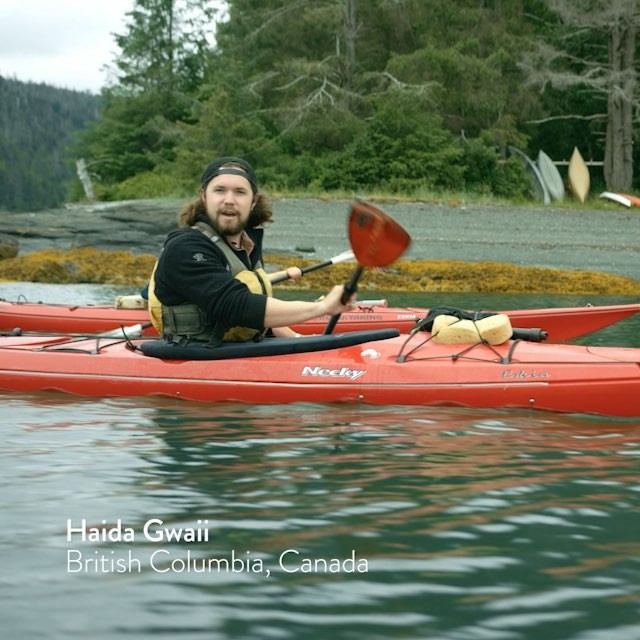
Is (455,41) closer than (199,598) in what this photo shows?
No

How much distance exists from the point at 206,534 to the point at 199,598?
520mm

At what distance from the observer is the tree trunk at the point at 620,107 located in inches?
924

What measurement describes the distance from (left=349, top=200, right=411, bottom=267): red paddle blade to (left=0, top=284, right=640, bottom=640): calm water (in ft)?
2.75

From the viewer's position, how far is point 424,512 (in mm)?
3617

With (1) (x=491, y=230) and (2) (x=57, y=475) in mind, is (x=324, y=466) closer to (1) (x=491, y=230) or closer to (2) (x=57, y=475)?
(2) (x=57, y=475)

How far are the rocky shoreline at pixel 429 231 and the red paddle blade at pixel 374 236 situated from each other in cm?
1119

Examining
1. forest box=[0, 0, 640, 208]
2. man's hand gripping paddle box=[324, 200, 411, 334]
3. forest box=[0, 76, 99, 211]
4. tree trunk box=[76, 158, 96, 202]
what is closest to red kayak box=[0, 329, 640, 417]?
man's hand gripping paddle box=[324, 200, 411, 334]

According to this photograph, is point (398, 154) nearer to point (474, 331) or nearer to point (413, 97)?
point (413, 97)

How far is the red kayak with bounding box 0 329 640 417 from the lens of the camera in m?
5.25

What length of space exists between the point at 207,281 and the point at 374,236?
0.83 m

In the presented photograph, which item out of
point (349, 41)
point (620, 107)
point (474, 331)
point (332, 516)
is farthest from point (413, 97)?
point (332, 516)

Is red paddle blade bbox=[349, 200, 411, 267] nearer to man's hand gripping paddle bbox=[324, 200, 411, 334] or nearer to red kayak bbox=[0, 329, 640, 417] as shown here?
man's hand gripping paddle bbox=[324, 200, 411, 334]

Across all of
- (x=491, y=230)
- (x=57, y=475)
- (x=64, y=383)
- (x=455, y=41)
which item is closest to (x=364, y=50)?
(x=455, y=41)

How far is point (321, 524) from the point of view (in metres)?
3.50
